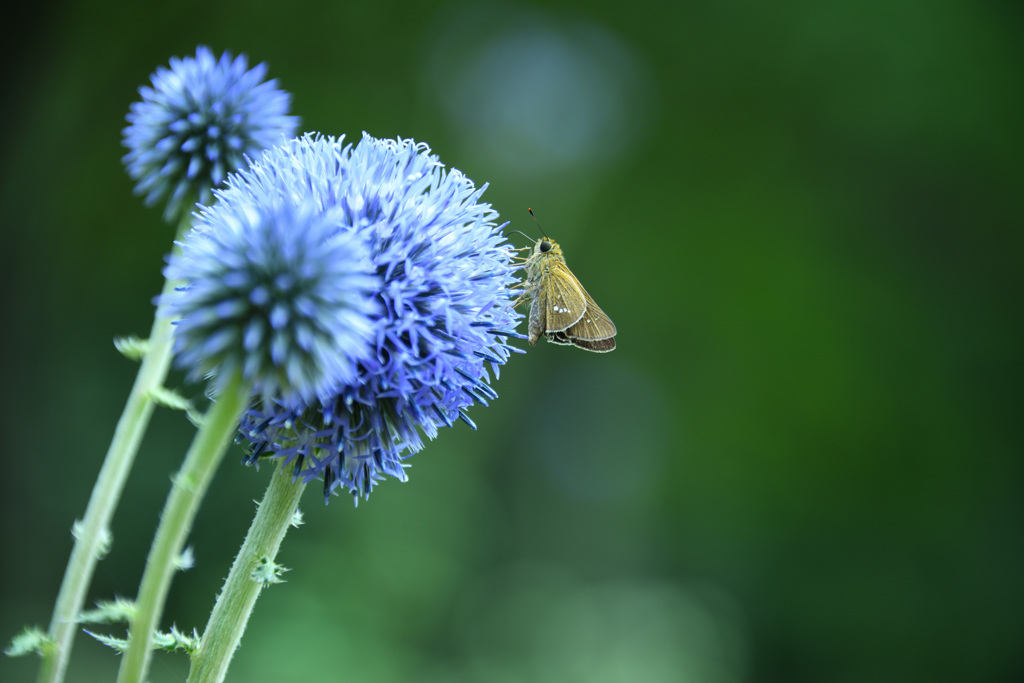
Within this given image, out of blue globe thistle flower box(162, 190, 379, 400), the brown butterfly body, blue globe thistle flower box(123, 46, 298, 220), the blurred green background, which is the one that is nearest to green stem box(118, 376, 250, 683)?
blue globe thistle flower box(162, 190, 379, 400)

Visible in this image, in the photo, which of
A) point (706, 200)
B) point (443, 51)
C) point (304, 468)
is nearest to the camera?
point (304, 468)

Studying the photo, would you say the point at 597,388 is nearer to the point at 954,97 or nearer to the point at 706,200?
the point at 706,200

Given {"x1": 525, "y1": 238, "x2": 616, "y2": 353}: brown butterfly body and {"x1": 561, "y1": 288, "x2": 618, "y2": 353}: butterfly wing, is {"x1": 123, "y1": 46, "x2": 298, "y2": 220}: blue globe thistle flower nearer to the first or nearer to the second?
{"x1": 525, "y1": 238, "x2": 616, "y2": 353}: brown butterfly body

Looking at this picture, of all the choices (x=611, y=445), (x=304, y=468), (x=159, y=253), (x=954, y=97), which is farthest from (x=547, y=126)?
(x=304, y=468)

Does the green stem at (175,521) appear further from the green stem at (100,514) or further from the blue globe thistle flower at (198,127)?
the blue globe thistle flower at (198,127)

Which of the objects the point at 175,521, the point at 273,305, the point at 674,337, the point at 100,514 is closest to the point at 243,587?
the point at 100,514

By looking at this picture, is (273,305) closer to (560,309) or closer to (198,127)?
(198,127)

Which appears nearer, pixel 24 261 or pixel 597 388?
pixel 24 261
